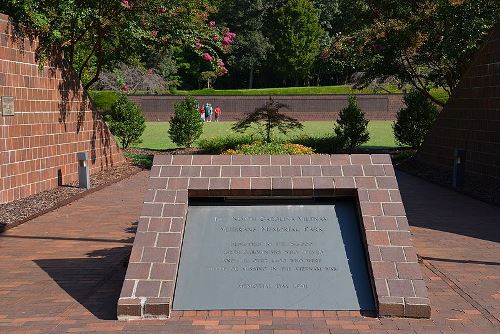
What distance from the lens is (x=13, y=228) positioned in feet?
31.7

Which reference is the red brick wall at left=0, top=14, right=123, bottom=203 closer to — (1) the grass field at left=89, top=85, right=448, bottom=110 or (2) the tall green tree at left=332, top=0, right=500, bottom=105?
(2) the tall green tree at left=332, top=0, right=500, bottom=105

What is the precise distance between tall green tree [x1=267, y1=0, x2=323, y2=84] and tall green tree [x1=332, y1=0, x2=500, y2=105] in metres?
37.3

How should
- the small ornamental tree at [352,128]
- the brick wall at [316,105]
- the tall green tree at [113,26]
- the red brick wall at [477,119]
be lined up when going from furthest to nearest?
the brick wall at [316,105] → the small ornamental tree at [352,128] → the red brick wall at [477,119] → the tall green tree at [113,26]

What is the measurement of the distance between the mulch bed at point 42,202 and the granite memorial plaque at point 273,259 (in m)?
5.01

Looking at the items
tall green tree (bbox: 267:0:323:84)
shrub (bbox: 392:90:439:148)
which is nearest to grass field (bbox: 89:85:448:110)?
tall green tree (bbox: 267:0:323:84)

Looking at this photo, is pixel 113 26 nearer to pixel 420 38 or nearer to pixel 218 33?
pixel 218 33

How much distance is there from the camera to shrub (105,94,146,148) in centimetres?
2306

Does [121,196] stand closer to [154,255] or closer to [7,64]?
[7,64]

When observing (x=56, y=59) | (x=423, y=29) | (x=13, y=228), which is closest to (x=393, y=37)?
(x=423, y=29)

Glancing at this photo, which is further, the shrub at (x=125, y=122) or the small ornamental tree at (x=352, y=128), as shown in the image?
the shrub at (x=125, y=122)

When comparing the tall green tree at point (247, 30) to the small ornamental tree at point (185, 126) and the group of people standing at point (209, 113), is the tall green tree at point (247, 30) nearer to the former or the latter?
the group of people standing at point (209, 113)

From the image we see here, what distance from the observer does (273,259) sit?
540cm

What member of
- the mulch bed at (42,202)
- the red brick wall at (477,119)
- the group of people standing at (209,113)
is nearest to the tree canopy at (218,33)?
the red brick wall at (477,119)

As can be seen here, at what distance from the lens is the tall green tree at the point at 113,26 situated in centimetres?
1294
